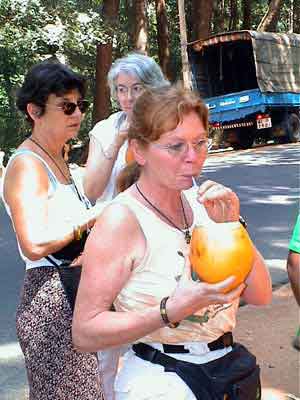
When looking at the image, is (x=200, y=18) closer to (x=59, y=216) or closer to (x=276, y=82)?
(x=276, y=82)

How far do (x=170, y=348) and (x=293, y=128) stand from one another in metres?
19.4

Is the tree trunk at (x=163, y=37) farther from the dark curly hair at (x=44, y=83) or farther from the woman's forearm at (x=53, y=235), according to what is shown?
the woman's forearm at (x=53, y=235)

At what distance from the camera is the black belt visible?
1.88 m

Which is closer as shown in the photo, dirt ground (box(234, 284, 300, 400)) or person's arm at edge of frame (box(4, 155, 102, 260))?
person's arm at edge of frame (box(4, 155, 102, 260))

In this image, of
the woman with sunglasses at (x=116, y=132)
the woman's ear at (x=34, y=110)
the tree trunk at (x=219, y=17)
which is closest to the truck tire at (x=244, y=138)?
the tree trunk at (x=219, y=17)

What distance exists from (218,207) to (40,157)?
892mm

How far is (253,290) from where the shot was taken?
200cm

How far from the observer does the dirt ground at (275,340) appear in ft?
12.6

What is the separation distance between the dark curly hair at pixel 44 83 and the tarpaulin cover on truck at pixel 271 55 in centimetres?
1797

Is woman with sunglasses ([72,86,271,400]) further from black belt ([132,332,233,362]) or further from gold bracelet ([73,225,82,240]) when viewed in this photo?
gold bracelet ([73,225,82,240])

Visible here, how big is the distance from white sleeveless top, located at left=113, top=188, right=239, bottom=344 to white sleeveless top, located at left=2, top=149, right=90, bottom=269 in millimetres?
547

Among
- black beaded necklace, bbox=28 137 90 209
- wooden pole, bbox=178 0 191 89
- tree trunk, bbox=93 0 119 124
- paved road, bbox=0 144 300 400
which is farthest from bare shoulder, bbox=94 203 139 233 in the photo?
wooden pole, bbox=178 0 191 89

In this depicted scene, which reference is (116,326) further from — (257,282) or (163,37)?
(163,37)

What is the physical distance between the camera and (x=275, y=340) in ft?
14.8
